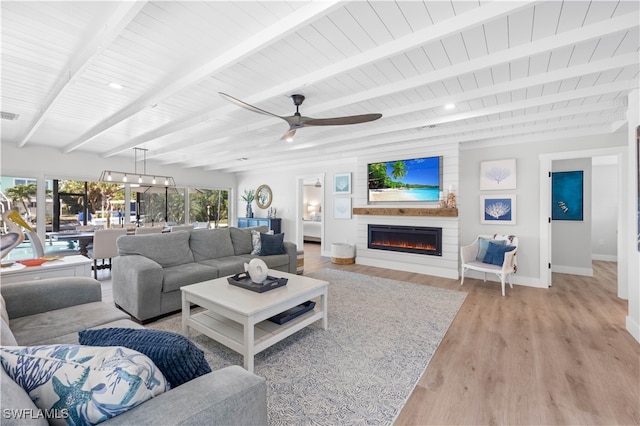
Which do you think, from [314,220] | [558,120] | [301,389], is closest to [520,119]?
[558,120]

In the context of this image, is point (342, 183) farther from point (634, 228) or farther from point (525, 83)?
point (634, 228)

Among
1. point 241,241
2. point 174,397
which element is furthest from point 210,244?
point 174,397

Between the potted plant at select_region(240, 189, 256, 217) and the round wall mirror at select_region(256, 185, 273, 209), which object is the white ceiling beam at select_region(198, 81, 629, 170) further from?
the potted plant at select_region(240, 189, 256, 217)

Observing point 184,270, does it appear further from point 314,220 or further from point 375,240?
point 314,220

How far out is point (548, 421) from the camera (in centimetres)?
166

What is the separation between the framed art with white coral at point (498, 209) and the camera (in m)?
4.68

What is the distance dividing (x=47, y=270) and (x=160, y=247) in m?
1.07

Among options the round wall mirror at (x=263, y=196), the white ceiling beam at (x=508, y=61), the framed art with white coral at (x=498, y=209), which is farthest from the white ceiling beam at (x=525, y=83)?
the round wall mirror at (x=263, y=196)

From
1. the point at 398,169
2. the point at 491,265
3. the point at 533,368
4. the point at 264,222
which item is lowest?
the point at 533,368

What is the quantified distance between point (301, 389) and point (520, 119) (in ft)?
13.2

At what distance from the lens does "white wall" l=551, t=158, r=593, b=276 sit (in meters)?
5.09

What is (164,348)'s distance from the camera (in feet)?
3.24

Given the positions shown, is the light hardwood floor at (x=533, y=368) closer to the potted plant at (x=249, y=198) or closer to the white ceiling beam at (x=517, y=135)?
the white ceiling beam at (x=517, y=135)

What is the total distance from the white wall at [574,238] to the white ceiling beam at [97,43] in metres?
6.73
